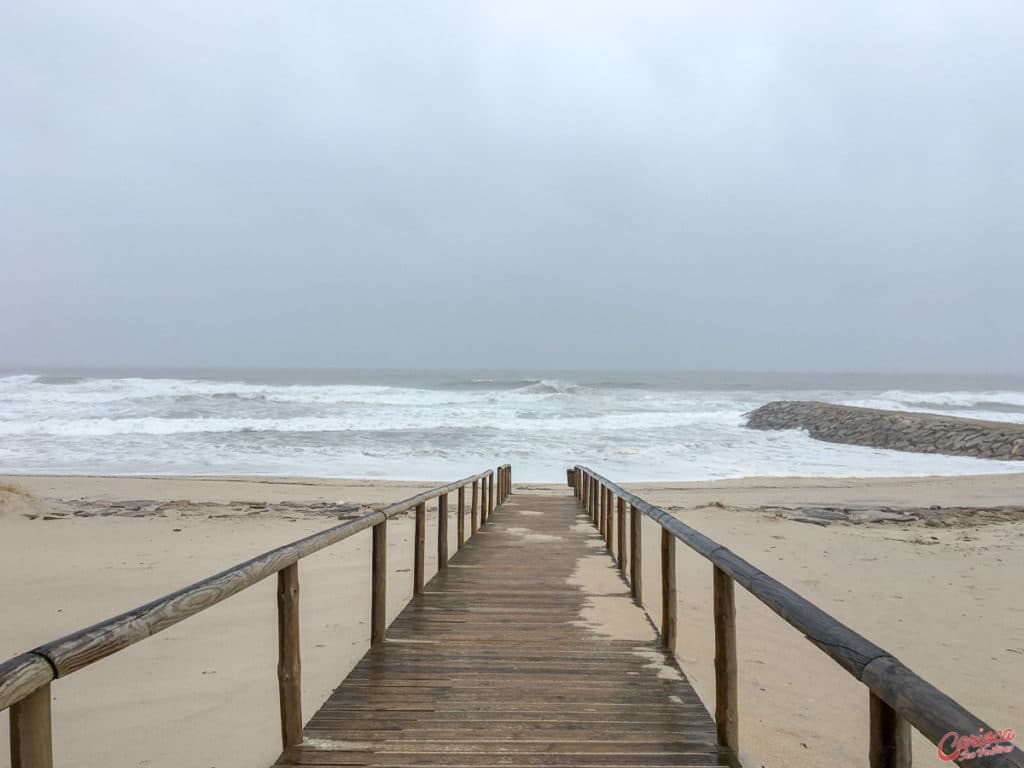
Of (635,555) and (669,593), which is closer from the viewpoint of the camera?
(669,593)

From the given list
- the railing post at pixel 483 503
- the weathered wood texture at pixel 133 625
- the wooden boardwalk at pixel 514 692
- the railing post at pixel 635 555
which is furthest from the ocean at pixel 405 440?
the weathered wood texture at pixel 133 625

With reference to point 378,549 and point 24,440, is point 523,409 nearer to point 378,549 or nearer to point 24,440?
point 24,440

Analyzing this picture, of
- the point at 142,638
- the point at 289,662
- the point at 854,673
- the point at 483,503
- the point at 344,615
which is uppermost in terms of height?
the point at 142,638

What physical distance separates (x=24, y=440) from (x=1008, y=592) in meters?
28.3

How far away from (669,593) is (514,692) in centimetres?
126

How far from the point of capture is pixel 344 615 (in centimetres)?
590

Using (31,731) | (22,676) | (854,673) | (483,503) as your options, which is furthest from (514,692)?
(483,503)

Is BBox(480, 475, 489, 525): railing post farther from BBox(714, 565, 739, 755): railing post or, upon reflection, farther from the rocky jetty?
the rocky jetty

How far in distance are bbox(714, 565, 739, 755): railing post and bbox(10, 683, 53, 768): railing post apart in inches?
93.4

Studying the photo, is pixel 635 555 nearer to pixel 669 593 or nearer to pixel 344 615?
pixel 669 593

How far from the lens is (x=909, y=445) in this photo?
24.1m

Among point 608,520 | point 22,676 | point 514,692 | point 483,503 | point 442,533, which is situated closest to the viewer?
point 22,676

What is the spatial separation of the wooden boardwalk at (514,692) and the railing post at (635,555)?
3.8 inches

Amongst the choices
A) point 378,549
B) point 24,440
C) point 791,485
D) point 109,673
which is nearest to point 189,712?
point 109,673
